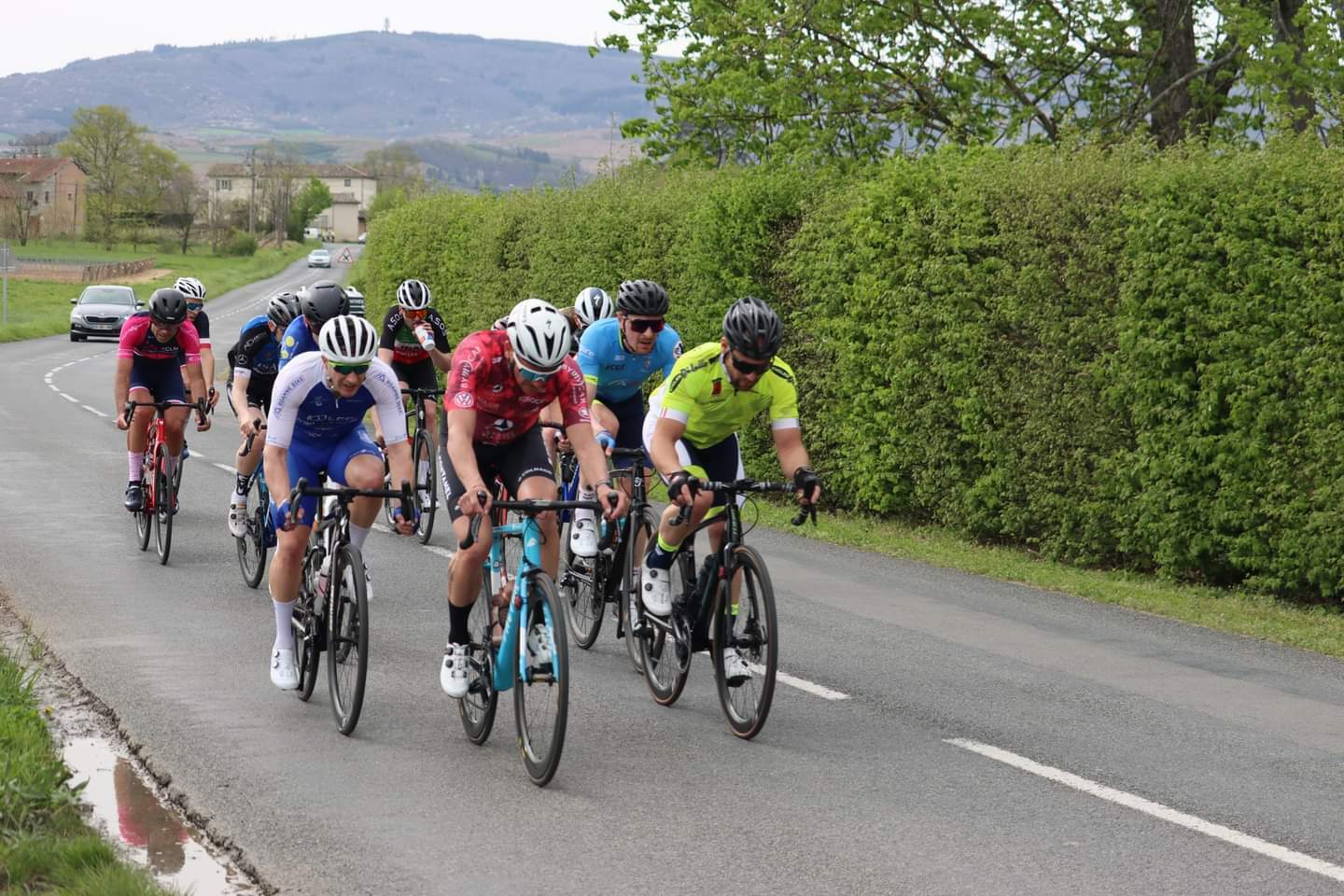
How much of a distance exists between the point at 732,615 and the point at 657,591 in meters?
0.56

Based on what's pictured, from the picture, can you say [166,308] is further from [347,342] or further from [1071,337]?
[1071,337]

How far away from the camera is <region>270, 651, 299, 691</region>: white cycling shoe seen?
7867mm

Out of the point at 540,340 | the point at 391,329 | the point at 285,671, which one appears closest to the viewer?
the point at 540,340

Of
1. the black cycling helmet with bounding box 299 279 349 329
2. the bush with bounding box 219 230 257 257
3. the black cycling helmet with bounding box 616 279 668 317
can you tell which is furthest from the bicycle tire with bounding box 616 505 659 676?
the bush with bounding box 219 230 257 257

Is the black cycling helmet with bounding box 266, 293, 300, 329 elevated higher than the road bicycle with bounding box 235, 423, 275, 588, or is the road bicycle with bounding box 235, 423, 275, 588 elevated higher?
the black cycling helmet with bounding box 266, 293, 300, 329

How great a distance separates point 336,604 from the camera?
24.3 feet

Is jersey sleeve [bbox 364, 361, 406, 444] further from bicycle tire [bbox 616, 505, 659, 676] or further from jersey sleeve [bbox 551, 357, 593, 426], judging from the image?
bicycle tire [bbox 616, 505, 659, 676]

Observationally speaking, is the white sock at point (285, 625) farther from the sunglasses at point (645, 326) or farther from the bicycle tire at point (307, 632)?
the sunglasses at point (645, 326)

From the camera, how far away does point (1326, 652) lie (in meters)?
9.69

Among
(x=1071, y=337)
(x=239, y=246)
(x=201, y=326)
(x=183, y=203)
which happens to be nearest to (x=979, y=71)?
(x=1071, y=337)

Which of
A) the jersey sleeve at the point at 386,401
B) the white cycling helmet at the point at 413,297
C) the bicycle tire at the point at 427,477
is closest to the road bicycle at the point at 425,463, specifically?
the bicycle tire at the point at 427,477

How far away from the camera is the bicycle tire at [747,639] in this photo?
703 cm

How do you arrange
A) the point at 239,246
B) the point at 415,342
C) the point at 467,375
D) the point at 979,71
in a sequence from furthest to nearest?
the point at 239,246 → the point at 979,71 → the point at 415,342 → the point at 467,375

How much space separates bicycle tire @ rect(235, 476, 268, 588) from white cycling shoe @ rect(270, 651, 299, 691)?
323 centimetres
